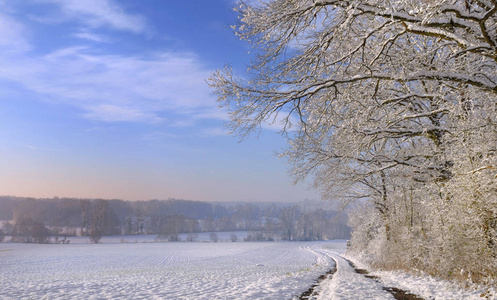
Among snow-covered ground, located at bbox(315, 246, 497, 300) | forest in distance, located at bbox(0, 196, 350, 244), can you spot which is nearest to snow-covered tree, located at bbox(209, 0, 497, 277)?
snow-covered ground, located at bbox(315, 246, 497, 300)

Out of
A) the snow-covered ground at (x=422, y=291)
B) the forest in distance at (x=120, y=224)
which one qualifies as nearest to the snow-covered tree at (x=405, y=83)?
the snow-covered ground at (x=422, y=291)

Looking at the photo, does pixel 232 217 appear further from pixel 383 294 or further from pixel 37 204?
pixel 383 294

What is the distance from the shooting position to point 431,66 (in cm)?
803

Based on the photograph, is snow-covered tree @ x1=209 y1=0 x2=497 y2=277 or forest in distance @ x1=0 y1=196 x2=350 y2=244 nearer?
snow-covered tree @ x1=209 y1=0 x2=497 y2=277

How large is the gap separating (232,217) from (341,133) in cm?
14538

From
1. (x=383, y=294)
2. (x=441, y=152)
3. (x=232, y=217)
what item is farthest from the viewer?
(x=232, y=217)

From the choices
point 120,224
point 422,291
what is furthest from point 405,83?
point 120,224

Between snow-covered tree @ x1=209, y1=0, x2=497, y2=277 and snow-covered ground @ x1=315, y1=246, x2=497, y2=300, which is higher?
snow-covered tree @ x1=209, y1=0, x2=497, y2=277

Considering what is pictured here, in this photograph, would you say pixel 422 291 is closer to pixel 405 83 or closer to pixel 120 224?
pixel 405 83

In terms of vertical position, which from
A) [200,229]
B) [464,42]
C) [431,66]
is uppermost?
[431,66]

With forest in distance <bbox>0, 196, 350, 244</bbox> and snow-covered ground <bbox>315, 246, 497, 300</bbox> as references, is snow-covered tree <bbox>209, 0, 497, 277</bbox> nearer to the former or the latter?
snow-covered ground <bbox>315, 246, 497, 300</bbox>

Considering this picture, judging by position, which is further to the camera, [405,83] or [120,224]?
[120,224]

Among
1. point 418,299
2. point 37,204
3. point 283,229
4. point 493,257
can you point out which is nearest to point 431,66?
point 493,257

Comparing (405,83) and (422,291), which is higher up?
(405,83)
